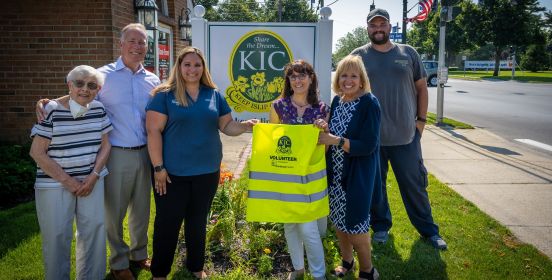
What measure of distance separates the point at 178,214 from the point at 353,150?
132cm

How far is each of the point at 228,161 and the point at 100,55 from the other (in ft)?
8.42

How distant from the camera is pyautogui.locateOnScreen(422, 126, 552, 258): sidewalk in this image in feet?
15.2

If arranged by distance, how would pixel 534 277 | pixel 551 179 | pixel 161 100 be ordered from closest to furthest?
1. pixel 161 100
2. pixel 534 277
3. pixel 551 179

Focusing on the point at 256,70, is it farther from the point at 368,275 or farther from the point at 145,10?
the point at 145,10

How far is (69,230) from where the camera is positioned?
9.47 feet

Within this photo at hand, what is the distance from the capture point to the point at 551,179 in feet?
20.5

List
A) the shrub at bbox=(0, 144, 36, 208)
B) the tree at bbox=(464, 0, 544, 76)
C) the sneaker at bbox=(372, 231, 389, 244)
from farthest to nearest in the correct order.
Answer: the tree at bbox=(464, 0, 544, 76)
the shrub at bbox=(0, 144, 36, 208)
the sneaker at bbox=(372, 231, 389, 244)

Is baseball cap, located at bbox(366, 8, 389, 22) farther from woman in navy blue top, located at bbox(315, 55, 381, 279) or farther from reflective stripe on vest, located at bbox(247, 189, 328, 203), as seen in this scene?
reflective stripe on vest, located at bbox(247, 189, 328, 203)

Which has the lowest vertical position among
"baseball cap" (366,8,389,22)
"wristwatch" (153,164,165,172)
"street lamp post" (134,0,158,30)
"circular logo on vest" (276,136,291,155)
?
"wristwatch" (153,164,165,172)

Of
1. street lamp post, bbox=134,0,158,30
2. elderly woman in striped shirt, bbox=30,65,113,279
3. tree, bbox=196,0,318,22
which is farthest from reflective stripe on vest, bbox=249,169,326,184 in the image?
tree, bbox=196,0,318,22

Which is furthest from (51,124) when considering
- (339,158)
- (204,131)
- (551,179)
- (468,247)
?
(551,179)

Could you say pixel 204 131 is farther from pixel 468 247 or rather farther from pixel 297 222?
pixel 468 247

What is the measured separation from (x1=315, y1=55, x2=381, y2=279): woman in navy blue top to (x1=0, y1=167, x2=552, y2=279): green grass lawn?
61 centimetres

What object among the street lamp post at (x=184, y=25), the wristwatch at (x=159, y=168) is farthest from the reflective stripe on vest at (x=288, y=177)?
the street lamp post at (x=184, y=25)
